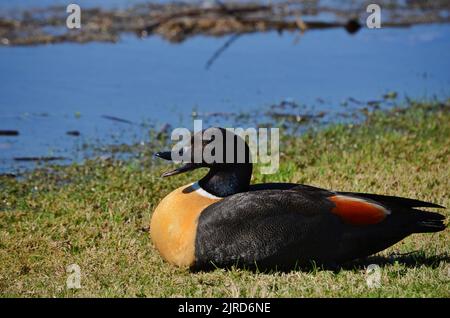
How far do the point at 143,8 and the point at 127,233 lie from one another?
10.5m

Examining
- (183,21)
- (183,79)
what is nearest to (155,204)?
(183,79)

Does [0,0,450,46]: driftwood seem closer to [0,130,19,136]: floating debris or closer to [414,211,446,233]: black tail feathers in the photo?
[0,130,19,136]: floating debris

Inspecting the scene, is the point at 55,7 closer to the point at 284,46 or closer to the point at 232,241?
the point at 284,46

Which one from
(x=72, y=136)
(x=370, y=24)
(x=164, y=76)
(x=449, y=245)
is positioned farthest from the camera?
(x=370, y=24)

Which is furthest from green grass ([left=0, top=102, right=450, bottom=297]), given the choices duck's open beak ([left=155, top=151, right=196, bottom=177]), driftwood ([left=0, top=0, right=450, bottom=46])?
driftwood ([left=0, top=0, right=450, bottom=46])

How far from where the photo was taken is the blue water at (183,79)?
10.1 m

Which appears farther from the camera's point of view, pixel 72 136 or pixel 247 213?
pixel 72 136

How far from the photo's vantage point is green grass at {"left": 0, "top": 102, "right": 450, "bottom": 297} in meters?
5.36

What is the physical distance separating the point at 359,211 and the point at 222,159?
0.95 meters

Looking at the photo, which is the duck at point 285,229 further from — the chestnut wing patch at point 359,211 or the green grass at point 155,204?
the green grass at point 155,204

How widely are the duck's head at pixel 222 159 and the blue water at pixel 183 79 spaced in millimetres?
3130

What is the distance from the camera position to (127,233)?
6.73m

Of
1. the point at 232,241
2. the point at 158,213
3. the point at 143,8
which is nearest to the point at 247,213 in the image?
the point at 232,241
